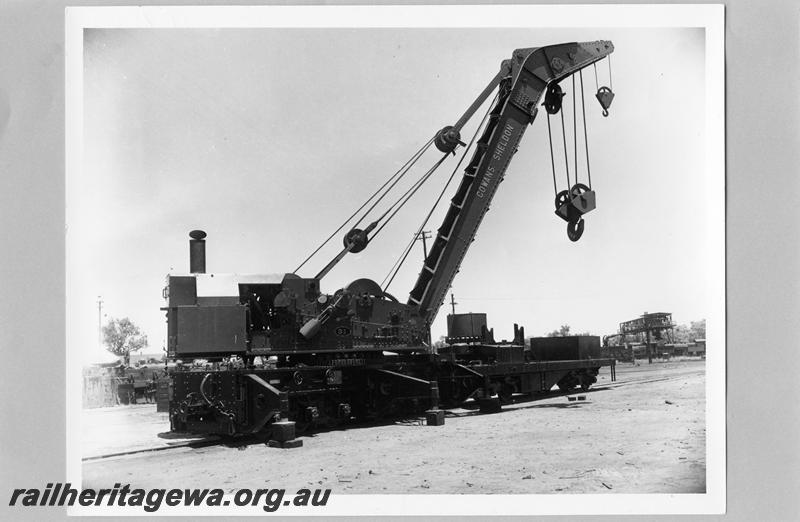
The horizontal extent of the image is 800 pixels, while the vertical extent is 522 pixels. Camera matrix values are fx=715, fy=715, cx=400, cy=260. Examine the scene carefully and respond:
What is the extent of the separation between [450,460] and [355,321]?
3.66 metres

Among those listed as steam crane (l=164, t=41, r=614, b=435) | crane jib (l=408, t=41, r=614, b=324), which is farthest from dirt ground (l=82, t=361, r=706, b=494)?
crane jib (l=408, t=41, r=614, b=324)

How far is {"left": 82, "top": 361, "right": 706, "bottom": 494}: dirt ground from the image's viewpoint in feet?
27.5

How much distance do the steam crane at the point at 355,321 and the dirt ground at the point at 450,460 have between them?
0.71 m

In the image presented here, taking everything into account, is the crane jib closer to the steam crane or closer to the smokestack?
the steam crane

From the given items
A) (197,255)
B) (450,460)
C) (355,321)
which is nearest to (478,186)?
(355,321)

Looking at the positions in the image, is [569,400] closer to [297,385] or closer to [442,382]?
[442,382]

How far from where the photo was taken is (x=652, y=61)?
389 inches

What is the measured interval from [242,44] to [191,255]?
3.25 m

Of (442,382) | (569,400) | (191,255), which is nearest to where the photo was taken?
(191,255)

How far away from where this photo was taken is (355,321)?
12234 millimetres

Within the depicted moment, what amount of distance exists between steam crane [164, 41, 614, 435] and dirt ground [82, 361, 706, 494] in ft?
2.34

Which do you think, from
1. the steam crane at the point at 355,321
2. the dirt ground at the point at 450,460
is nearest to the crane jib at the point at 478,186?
the steam crane at the point at 355,321

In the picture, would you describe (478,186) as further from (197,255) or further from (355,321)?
(197,255)
